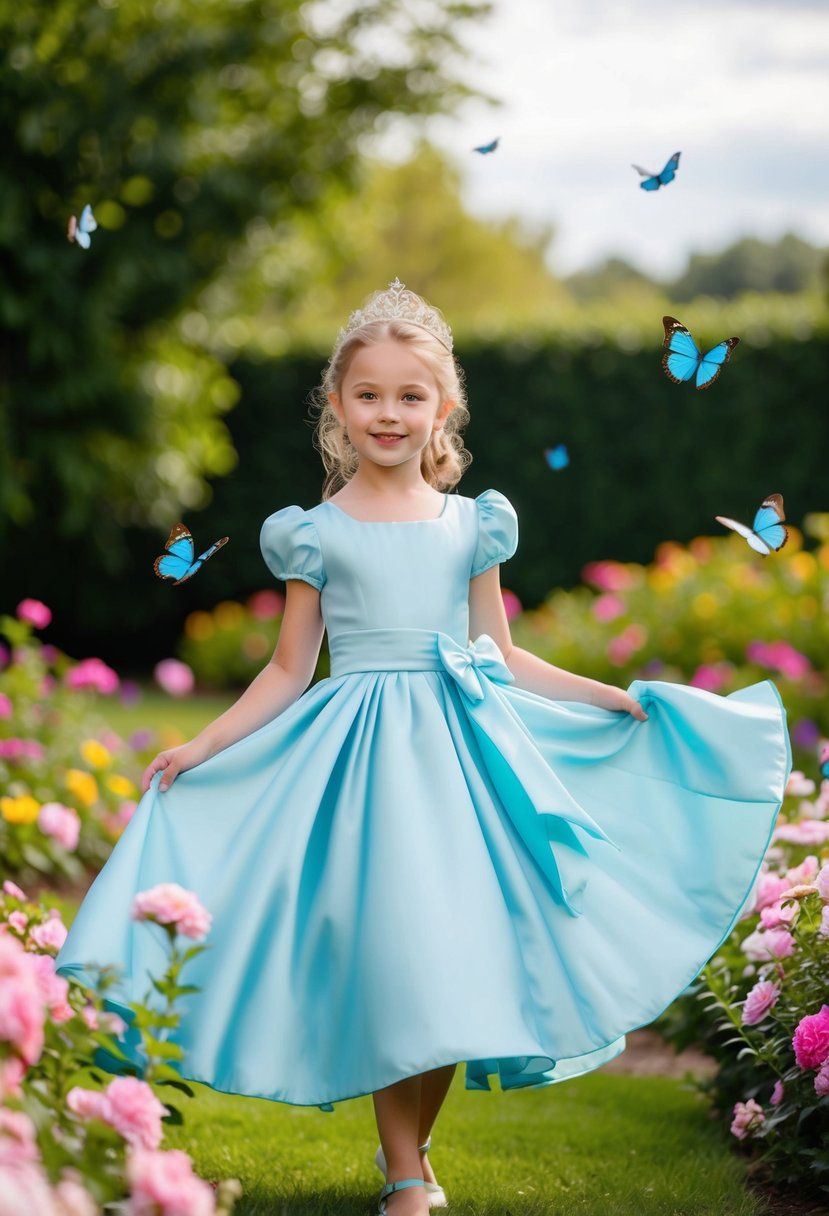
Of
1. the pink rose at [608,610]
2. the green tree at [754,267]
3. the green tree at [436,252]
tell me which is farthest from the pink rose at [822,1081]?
the green tree at [754,267]

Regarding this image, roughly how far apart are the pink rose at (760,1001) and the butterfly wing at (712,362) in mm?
1181

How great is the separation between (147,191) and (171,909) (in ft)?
29.7

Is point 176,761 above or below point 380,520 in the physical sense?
below

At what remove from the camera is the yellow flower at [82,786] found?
17.0 ft

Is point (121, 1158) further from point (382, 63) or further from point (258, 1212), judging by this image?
point (382, 63)

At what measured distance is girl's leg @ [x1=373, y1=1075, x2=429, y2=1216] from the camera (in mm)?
2619

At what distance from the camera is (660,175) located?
3.07 metres

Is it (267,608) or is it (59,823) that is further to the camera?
(267,608)

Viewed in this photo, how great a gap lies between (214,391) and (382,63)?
2.67 metres

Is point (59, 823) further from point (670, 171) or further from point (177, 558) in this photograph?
point (670, 171)

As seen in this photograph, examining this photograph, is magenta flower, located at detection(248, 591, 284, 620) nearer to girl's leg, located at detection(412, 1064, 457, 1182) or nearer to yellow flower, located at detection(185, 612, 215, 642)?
yellow flower, located at detection(185, 612, 215, 642)

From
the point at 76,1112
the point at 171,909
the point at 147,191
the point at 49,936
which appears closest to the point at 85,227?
the point at 49,936

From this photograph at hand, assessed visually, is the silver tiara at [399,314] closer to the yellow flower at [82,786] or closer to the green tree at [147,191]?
the yellow flower at [82,786]

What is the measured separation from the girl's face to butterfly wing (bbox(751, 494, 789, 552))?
0.71 meters
